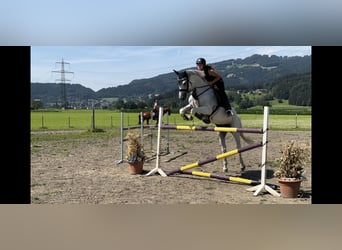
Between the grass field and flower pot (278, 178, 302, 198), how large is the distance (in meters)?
1.71

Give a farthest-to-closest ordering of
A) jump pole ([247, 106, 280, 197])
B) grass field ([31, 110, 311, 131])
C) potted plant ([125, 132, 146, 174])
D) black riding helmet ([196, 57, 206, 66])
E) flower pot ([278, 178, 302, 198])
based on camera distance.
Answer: grass field ([31, 110, 311, 131]) < potted plant ([125, 132, 146, 174]) < black riding helmet ([196, 57, 206, 66]) < jump pole ([247, 106, 280, 197]) < flower pot ([278, 178, 302, 198])

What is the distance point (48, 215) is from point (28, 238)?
62 cm

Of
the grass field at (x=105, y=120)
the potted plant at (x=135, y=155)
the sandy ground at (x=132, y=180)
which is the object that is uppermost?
the grass field at (x=105, y=120)

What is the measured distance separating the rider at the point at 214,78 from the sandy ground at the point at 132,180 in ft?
2.71

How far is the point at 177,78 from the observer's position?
430 centimetres

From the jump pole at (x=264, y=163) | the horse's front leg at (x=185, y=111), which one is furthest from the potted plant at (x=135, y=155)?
the jump pole at (x=264, y=163)

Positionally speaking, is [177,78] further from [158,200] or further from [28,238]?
[28,238]

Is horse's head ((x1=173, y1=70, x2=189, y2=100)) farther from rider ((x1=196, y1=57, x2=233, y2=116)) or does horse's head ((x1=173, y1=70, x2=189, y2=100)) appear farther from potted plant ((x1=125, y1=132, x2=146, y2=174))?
potted plant ((x1=125, y1=132, x2=146, y2=174))

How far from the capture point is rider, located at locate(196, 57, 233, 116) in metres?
4.25

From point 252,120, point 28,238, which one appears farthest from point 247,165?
point 28,238

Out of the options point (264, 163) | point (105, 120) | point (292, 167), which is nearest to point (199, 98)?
point (264, 163)

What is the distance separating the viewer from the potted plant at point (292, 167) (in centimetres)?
357

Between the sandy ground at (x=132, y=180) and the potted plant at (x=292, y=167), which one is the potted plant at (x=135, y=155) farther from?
the potted plant at (x=292, y=167)

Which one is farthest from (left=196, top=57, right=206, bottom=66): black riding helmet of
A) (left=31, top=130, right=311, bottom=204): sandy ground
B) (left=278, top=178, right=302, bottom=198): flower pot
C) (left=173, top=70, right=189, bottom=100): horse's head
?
(left=278, top=178, right=302, bottom=198): flower pot
